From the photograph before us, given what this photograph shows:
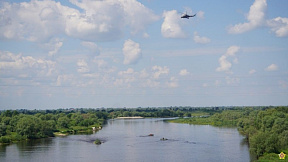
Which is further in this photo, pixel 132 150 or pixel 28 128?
pixel 28 128

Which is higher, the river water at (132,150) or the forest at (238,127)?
the forest at (238,127)

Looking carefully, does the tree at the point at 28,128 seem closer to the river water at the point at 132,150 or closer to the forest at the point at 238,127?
the forest at the point at 238,127

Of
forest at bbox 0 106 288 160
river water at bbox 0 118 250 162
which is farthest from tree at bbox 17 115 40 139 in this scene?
river water at bbox 0 118 250 162

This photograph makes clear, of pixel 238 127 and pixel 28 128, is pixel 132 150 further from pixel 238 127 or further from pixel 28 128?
pixel 238 127

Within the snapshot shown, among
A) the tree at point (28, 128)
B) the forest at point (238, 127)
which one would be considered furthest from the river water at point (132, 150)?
the tree at point (28, 128)

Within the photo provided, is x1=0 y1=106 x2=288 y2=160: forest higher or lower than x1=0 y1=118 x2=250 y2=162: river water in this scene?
higher

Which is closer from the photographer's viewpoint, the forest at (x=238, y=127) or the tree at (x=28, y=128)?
the forest at (x=238, y=127)

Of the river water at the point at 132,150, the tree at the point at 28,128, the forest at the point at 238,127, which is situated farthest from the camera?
the tree at the point at 28,128

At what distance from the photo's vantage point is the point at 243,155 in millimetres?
38156

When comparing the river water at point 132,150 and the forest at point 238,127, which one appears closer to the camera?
the forest at point 238,127

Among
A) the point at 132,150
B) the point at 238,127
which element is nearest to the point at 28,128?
the point at 132,150

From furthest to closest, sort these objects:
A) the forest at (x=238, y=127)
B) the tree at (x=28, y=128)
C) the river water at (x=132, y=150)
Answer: the tree at (x=28, y=128)
the river water at (x=132, y=150)
the forest at (x=238, y=127)

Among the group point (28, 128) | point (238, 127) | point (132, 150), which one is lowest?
point (132, 150)

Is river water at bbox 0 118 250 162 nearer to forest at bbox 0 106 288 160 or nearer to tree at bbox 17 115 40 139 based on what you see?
forest at bbox 0 106 288 160
